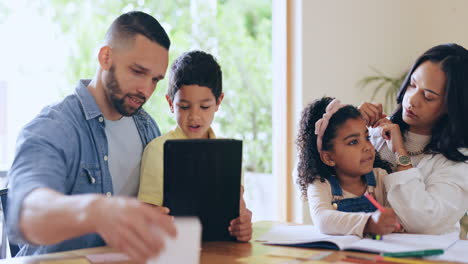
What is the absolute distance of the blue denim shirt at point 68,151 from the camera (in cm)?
126

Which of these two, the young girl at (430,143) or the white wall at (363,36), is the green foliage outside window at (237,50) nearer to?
the white wall at (363,36)

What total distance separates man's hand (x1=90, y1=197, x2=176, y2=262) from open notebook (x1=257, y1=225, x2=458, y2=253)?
2.05ft

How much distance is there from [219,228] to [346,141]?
0.52m

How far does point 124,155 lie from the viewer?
1670 mm

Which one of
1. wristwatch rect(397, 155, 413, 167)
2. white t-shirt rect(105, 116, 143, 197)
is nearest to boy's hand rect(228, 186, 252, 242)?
white t-shirt rect(105, 116, 143, 197)

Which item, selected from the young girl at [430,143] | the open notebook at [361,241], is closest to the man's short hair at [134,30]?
the open notebook at [361,241]

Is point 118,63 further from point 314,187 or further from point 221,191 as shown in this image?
point 314,187

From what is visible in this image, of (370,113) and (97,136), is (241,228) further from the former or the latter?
(370,113)

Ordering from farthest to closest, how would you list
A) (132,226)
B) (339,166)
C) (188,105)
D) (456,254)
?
(339,166), (188,105), (456,254), (132,226)

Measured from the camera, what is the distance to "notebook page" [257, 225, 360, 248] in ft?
4.78

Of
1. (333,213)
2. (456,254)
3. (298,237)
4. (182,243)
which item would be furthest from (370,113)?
(182,243)

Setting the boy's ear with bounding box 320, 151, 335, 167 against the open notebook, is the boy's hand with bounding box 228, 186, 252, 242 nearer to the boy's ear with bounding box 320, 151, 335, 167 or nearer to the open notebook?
the open notebook

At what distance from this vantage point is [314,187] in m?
1.74

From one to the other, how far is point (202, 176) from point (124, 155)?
1.39 ft
